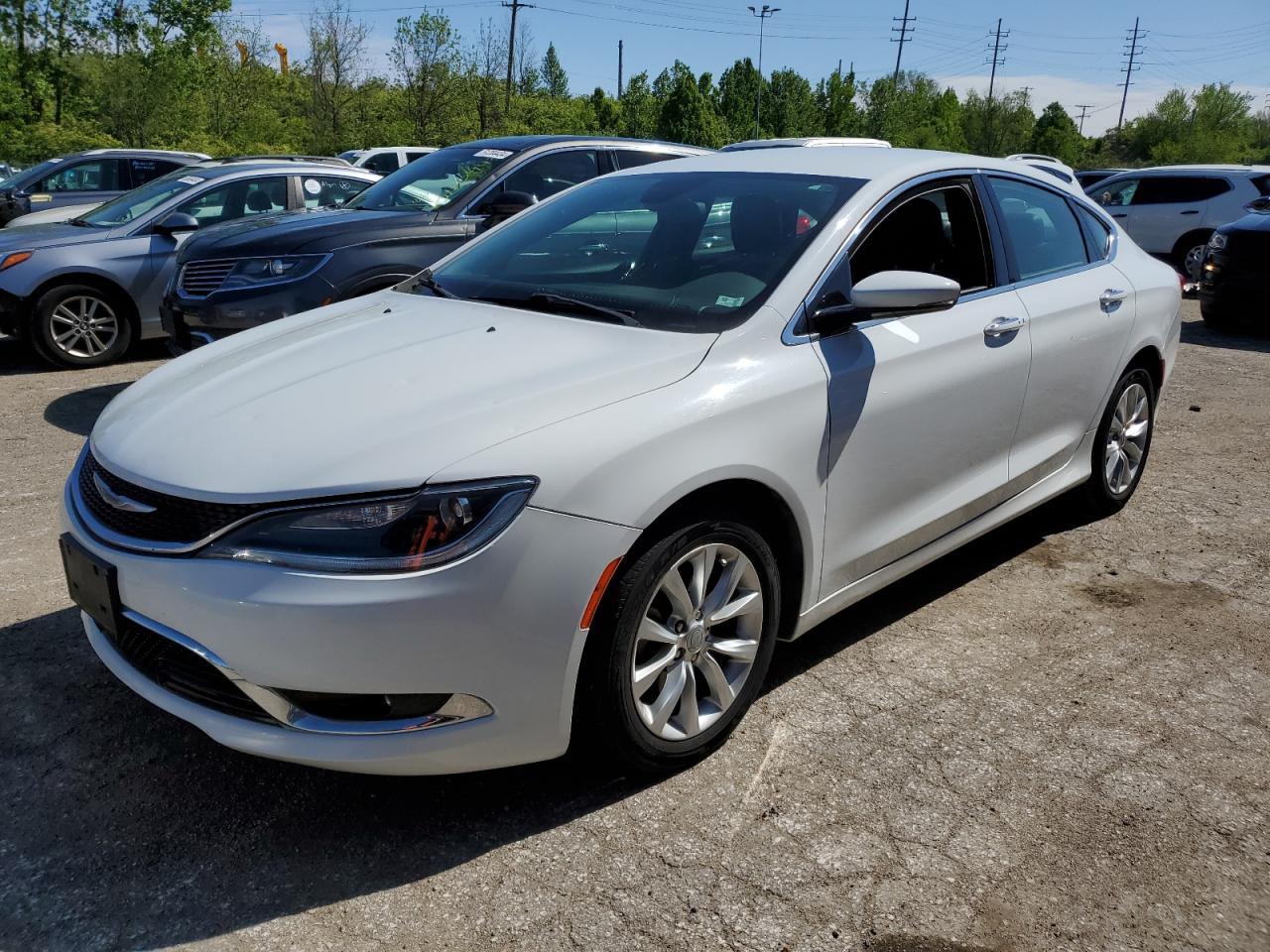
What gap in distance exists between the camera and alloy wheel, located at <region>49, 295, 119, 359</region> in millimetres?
8164

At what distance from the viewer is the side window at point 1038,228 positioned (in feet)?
13.4

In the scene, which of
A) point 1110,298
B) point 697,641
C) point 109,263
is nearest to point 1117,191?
point 1110,298

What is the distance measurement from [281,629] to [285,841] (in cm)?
68

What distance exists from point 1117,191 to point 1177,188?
0.91 metres

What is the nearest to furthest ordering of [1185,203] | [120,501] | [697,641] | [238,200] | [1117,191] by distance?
[120,501] → [697,641] → [238,200] → [1185,203] → [1117,191]

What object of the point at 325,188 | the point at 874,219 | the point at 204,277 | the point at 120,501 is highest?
the point at 874,219

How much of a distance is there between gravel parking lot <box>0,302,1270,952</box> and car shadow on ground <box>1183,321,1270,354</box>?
7.51 m

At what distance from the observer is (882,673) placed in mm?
3547

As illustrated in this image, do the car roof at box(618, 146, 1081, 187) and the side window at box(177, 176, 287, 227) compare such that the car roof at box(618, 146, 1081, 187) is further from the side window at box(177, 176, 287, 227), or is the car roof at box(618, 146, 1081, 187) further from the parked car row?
the parked car row

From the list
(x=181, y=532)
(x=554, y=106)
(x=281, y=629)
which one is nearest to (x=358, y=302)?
(x=181, y=532)

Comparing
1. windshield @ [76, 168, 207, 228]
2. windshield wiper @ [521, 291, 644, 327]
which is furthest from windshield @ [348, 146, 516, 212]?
windshield wiper @ [521, 291, 644, 327]

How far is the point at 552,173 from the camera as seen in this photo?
7410 millimetres

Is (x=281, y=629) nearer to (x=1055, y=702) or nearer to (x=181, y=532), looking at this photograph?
(x=181, y=532)

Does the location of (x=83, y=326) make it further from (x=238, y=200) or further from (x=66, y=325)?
(x=238, y=200)
